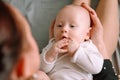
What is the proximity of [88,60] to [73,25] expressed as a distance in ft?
0.49

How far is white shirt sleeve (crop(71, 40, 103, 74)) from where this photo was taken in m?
1.07

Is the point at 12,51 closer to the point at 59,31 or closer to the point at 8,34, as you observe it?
the point at 8,34

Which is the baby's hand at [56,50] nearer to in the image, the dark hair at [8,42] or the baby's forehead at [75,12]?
the baby's forehead at [75,12]

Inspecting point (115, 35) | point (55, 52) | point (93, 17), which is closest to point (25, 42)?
point (55, 52)

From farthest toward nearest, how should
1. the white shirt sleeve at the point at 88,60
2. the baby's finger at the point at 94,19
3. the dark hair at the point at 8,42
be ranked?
the baby's finger at the point at 94,19
the white shirt sleeve at the point at 88,60
the dark hair at the point at 8,42

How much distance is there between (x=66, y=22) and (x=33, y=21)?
0.34 metres

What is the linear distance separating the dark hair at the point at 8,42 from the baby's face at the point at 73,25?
0.60 meters

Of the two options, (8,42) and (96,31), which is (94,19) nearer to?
(96,31)

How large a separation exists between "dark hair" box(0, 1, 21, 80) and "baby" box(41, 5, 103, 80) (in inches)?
22.4

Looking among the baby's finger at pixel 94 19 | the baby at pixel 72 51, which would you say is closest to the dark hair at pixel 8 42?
the baby at pixel 72 51

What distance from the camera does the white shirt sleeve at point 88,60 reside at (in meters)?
1.07

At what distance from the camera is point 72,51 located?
1076 mm

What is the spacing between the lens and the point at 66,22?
1130 millimetres

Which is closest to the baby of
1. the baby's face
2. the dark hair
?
the baby's face
